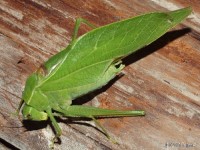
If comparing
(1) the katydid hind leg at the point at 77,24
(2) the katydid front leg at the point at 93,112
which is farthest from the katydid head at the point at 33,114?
(1) the katydid hind leg at the point at 77,24

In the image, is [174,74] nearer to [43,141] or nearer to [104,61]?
[104,61]

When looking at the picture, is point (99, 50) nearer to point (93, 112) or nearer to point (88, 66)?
point (88, 66)

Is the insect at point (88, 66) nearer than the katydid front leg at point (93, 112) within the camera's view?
Yes


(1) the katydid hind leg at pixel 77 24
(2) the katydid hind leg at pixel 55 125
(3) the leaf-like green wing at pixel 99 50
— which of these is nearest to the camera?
(3) the leaf-like green wing at pixel 99 50

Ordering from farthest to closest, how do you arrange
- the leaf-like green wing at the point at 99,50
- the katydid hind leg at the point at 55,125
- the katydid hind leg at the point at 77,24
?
the katydid hind leg at the point at 77,24 < the katydid hind leg at the point at 55,125 < the leaf-like green wing at the point at 99,50

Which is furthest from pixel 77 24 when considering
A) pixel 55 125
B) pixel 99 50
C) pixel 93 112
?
pixel 55 125

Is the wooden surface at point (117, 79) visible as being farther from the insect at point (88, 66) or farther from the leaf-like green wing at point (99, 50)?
the leaf-like green wing at point (99, 50)

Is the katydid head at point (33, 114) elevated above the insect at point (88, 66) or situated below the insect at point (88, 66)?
below
